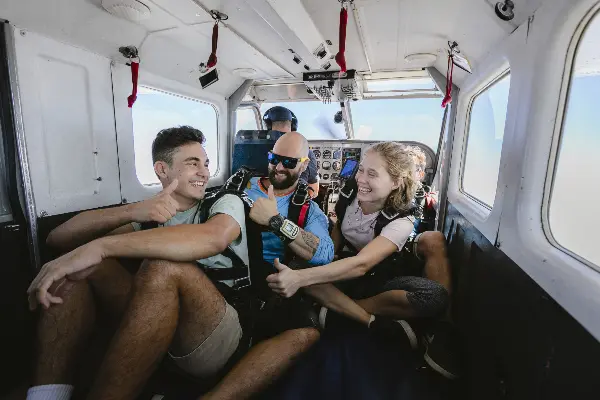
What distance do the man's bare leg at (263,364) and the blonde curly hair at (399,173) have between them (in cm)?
115

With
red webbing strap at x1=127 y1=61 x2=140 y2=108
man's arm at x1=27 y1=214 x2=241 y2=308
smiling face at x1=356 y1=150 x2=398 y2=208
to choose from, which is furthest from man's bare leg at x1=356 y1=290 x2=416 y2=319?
red webbing strap at x1=127 y1=61 x2=140 y2=108

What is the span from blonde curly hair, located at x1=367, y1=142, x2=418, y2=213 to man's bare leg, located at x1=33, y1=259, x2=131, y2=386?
1.98 m

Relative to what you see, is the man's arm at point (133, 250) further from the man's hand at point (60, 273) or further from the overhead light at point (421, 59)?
the overhead light at point (421, 59)

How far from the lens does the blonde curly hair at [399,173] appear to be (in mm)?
2369

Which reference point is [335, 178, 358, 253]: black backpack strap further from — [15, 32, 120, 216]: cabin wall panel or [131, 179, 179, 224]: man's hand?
[15, 32, 120, 216]: cabin wall panel

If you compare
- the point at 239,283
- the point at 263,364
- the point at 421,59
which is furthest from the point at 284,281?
the point at 421,59

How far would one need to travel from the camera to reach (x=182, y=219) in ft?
6.40

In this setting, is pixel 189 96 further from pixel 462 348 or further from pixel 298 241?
pixel 462 348

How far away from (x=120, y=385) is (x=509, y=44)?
2.61m

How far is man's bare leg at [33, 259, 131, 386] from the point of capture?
4.95 ft

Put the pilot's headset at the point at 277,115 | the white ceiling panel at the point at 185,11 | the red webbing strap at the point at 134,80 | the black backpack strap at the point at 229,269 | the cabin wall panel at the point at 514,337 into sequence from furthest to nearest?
the pilot's headset at the point at 277,115 → the red webbing strap at the point at 134,80 → the white ceiling panel at the point at 185,11 → the black backpack strap at the point at 229,269 → the cabin wall panel at the point at 514,337

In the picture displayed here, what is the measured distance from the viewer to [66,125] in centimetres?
233

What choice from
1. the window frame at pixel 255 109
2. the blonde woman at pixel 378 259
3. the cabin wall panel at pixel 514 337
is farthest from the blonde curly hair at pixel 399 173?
the window frame at pixel 255 109

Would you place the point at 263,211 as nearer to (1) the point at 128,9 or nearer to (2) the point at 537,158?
(2) the point at 537,158
